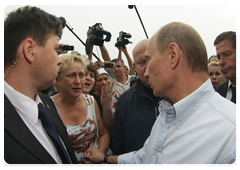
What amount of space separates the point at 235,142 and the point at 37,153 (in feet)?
3.95

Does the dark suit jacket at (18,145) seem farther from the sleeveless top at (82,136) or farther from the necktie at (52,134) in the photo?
the sleeveless top at (82,136)

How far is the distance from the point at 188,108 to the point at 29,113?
1.17 metres

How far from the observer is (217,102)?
1.06 m

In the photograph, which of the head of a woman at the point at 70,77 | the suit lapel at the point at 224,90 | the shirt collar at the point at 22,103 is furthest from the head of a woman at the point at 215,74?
the shirt collar at the point at 22,103

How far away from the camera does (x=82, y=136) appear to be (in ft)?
6.77

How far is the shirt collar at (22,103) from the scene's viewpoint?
1.19 metres

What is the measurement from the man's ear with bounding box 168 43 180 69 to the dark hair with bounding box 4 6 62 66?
3.20 feet

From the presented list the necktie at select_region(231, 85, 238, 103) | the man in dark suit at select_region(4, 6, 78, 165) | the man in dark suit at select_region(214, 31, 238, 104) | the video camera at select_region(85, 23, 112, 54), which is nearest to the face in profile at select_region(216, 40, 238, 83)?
the man in dark suit at select_region(214, 31, 238, 104)

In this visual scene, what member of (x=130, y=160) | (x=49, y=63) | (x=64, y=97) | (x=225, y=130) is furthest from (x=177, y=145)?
(x=64, y=97)

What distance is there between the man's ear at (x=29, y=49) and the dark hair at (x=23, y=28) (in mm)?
32

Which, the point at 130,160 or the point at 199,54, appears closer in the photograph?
the point at 199,54

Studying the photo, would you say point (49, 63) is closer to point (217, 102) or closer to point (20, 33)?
point (20, 33)

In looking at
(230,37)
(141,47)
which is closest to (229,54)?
(230,37)

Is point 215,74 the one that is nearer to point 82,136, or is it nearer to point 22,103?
point 82,136
